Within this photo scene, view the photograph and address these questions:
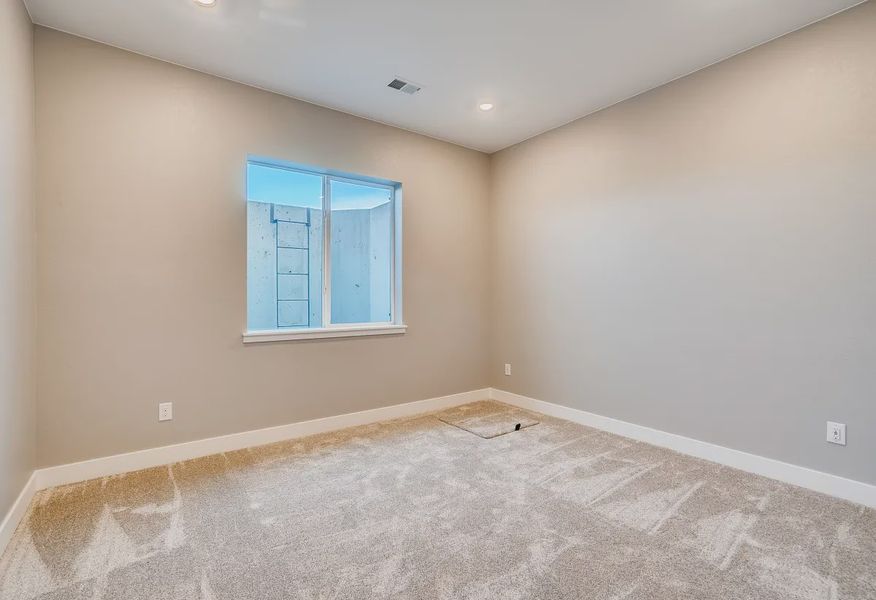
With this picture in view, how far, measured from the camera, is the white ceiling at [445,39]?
219 cm

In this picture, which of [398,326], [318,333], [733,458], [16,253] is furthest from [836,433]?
[16,253]

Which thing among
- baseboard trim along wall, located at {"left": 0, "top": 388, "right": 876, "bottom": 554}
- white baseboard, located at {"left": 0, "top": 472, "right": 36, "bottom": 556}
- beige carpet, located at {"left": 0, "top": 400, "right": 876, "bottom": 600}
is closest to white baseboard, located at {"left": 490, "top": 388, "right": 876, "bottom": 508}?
baseboard trim along wall, located at {"left": 0, "top": 388, "right": 876, "bottom": 554}

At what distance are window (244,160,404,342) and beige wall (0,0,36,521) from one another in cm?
116

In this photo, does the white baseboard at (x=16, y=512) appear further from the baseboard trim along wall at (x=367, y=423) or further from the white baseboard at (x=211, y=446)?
the white baseboard at (x=211, y=446)

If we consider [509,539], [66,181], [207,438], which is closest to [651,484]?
[509,539]

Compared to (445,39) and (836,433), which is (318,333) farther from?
(836,433)

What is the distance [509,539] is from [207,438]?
2.15 meters

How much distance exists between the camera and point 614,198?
3.32 m

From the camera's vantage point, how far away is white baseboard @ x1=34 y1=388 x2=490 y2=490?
7.87 feet

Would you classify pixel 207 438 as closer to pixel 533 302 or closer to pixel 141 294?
pixel 141 294

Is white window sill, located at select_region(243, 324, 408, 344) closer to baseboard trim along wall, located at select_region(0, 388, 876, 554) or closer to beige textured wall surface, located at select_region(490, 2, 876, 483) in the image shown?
baseboard trim along wall, located at select_region(0, 388, 876, 554)

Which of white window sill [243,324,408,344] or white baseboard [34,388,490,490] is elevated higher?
white window sill [243,324,408,344]

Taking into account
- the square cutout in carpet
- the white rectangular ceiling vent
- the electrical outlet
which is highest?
the white rectangular ceiling vent

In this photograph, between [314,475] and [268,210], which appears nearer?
[314,475]
